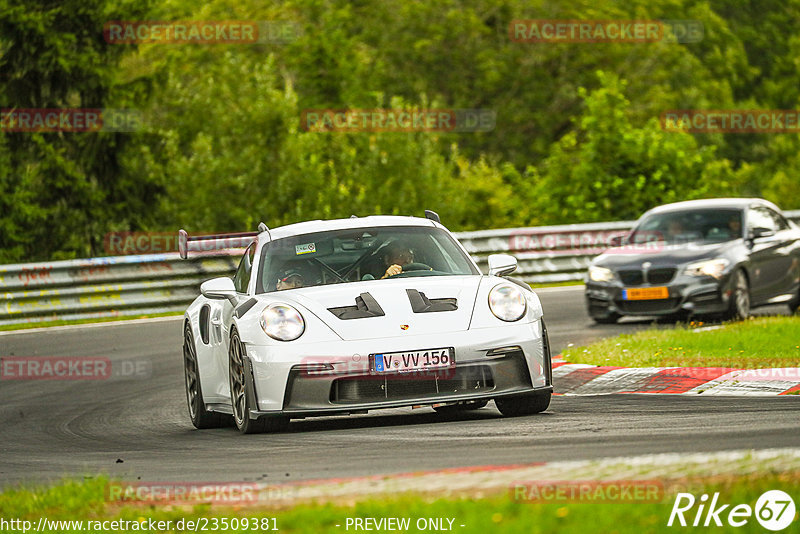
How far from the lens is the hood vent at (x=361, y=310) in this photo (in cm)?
922

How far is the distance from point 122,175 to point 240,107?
5404 millimetres

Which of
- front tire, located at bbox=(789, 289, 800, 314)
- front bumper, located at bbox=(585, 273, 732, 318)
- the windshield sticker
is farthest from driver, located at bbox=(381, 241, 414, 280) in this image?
front tire, located at bbox=(789, 289, 800, 314)

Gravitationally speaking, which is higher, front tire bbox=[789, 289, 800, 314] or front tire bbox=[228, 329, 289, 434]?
front tire bbox=[228, 329, 289, 434]

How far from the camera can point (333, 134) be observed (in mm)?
45438

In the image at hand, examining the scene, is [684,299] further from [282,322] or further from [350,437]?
[350,437]

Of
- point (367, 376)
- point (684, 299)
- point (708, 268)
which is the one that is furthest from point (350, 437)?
point (708, 268)

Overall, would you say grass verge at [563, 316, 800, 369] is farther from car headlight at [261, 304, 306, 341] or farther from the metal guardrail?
the metal guardrail

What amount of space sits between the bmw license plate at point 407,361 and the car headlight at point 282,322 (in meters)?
0.54

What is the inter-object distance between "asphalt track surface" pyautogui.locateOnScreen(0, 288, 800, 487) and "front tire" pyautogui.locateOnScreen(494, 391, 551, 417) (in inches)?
3.0

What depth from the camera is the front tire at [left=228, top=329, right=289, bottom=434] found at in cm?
933

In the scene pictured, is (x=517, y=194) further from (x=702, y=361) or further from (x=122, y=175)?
(x=702, y=361)

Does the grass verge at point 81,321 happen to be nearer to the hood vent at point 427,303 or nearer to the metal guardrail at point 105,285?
the metal guardrail at point 105,285

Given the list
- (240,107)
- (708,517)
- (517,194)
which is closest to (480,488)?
(708,517)

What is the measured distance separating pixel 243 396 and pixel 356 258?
58.3 inches
